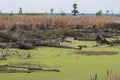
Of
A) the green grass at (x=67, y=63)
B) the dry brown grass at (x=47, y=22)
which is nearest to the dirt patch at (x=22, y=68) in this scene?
the green grass at (x=67, y=63)

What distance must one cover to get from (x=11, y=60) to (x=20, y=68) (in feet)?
3.61

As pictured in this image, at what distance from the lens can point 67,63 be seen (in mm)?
7445

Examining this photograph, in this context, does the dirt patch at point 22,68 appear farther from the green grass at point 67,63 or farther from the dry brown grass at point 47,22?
the dry brown grass at point 47,22

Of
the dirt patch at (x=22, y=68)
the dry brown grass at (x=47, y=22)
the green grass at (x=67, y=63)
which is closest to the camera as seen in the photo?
the green grass at (x=67, y=63)

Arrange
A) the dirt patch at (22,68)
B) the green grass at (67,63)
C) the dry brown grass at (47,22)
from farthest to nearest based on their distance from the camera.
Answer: the dry brown grass at (47,22) < the dirt patch at (22,68) < the green grass at (67,63)

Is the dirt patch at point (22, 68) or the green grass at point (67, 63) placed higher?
the dirt patch at point (22, 68)

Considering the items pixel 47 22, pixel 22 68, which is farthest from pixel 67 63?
pixel 47 22

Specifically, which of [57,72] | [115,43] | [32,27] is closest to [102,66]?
[57,72]

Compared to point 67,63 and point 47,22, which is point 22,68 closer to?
point 67,63

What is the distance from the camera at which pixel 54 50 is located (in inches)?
368

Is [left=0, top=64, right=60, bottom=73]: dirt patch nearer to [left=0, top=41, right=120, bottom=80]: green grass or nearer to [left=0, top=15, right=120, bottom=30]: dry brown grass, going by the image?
[left=0, top=41, right=120, bottom=80]: green grass

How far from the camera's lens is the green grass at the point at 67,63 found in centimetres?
613

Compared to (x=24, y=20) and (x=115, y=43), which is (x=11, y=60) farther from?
(x=24, y=20)

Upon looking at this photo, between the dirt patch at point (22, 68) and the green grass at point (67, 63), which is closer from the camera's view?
the green grass at point (67, 63)
